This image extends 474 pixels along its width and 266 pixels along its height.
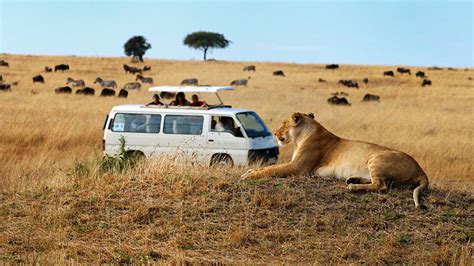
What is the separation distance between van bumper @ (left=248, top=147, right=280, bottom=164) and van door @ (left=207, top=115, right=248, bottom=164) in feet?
0.49

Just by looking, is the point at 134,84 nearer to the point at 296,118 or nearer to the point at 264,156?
the point at 264,156

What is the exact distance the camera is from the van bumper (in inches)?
676

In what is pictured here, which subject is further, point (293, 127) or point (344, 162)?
point (293, 127)

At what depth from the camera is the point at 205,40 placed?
97.2m

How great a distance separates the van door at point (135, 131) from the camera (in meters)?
17.9

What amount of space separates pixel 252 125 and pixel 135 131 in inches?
105

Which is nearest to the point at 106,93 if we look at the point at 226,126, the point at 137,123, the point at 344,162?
the point at 137,123

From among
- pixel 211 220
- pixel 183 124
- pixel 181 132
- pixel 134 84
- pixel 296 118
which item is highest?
pixel 296 118

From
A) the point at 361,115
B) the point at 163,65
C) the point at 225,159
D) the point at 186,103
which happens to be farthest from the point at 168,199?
the point at 163,65

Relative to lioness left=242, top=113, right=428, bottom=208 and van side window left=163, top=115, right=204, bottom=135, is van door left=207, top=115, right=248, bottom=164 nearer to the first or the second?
van side window left=163, top=115, right=204, bottom=135

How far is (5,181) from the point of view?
1459cm

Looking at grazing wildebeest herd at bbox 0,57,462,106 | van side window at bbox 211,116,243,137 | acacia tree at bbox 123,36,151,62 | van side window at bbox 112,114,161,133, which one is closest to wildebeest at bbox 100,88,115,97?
grazing wildebeest herd at bbox 0,57,462,106

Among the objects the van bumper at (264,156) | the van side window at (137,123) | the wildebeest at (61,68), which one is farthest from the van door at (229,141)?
the wildebeest at (61,68)

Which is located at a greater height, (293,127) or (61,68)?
(293,127)
